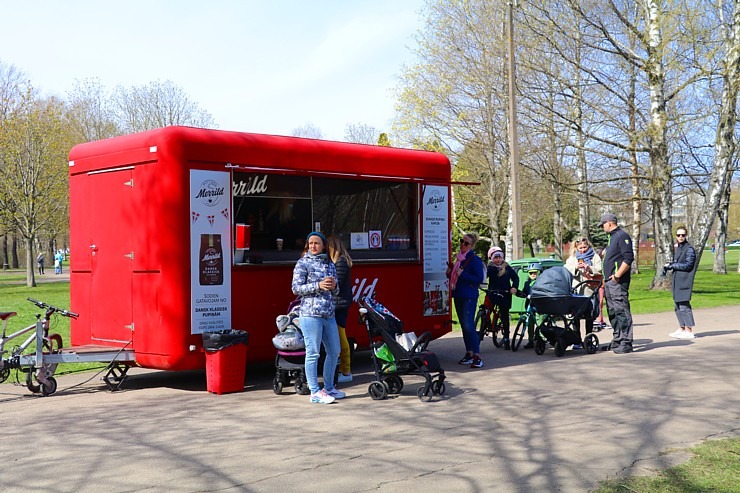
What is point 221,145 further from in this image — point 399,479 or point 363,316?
point 399,479

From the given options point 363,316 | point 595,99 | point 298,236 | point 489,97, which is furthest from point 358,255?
point 489,97

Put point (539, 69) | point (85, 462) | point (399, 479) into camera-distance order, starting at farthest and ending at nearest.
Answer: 1. point (539, 69)
2. point (85, 462)
3. point (399, 479)

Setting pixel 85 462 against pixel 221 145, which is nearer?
pixel 85 462

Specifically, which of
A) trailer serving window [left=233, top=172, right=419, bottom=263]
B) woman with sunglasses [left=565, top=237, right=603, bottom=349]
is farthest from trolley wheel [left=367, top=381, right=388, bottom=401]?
woman with sunglasses [left=565, top=237, right=603, bottom=349]

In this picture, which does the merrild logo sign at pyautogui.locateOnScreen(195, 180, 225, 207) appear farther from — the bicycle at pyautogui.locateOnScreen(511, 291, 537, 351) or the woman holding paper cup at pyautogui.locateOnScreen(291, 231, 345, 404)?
the bicycle at pyautogui.locateOnScreen(511, 291, 537, 351)

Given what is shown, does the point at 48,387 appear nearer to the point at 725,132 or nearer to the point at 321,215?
the point at 321,215

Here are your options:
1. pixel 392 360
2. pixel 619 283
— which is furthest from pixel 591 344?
pixel 392 360

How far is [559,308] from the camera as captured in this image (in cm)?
1244

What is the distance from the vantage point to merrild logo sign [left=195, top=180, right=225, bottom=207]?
31.9 feet

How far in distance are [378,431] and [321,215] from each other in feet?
13.7

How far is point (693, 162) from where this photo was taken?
29.9 metres

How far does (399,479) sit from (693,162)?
26.9 m

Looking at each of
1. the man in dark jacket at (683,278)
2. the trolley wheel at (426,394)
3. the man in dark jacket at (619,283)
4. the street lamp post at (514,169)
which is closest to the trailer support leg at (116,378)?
the trolley wheel at (426,394)

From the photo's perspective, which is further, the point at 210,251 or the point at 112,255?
the point at 112,255
